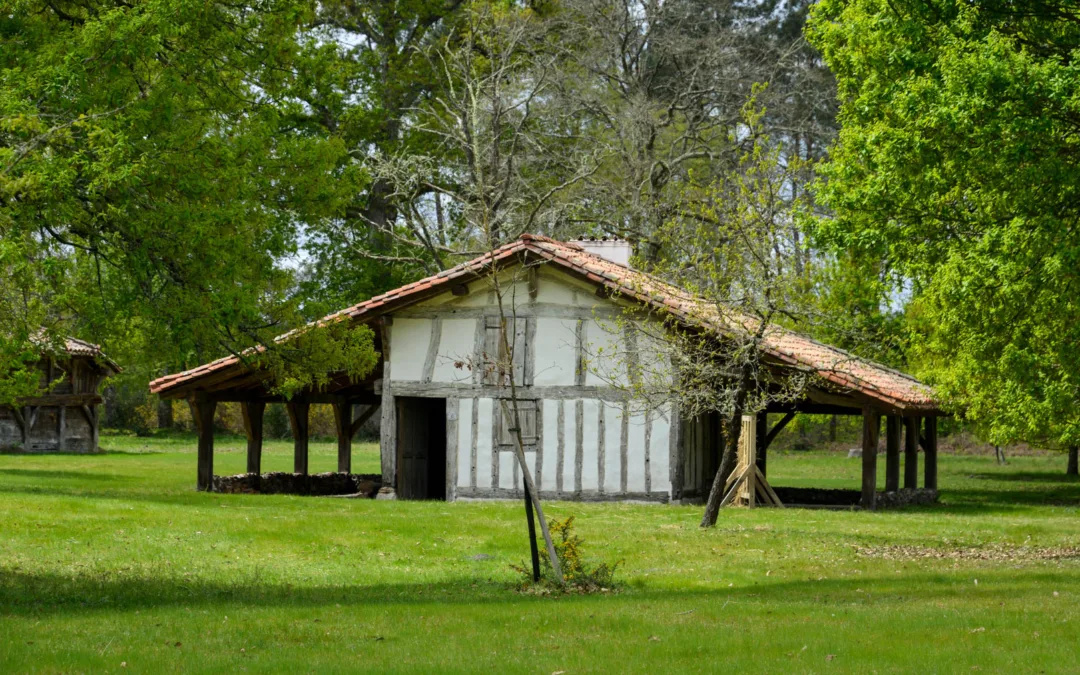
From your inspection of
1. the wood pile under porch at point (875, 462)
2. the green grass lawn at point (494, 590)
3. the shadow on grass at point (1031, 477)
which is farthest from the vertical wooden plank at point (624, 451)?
the shadow on grass at point (1031, 477)

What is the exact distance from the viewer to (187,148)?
13672 mm

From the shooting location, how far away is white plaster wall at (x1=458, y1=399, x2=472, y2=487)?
26.5 meters

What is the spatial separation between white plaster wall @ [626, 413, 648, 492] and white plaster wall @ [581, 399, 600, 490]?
621 millimetres

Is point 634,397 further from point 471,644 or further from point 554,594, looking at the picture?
point 471,644

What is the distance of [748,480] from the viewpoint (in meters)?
26.1

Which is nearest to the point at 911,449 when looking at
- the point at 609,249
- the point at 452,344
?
the point at 609,249

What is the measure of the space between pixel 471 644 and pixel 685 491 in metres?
17.2

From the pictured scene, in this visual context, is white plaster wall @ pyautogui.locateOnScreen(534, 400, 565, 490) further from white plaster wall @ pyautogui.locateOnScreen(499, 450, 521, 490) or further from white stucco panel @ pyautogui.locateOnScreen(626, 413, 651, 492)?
white stucco panel @ pyautogui.locateOnScreen(626, 413, 651, 492)

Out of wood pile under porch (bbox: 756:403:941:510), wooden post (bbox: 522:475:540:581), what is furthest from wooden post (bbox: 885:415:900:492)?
wooden post (bbox: 522:475:540:581)

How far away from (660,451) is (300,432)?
9.99m

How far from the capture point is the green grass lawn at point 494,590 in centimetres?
939

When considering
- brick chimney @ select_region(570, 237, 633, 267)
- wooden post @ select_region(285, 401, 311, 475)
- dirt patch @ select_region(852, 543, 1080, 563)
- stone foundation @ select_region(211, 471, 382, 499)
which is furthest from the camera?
wooden post @ select_region(285, 401, 311, 475)

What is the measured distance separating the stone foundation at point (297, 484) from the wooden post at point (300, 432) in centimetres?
62

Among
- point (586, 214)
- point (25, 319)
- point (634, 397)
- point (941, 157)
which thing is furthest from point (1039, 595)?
point (586, 214)
